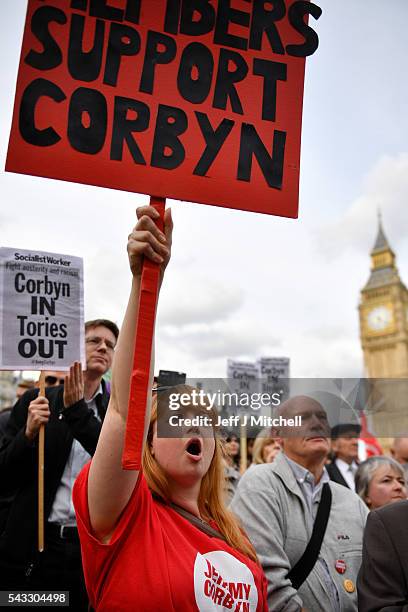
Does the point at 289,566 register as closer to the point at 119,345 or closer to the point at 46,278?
the point at 119,345

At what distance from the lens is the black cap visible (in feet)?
8.95

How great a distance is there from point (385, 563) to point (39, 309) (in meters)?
2.22

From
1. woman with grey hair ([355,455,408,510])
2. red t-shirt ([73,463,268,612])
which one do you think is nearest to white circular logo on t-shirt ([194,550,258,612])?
red t-shirt ([73,463,268,612])

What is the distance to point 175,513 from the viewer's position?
1771mm

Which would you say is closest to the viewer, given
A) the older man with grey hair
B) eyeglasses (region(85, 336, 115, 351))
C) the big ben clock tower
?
the older man with grey hair

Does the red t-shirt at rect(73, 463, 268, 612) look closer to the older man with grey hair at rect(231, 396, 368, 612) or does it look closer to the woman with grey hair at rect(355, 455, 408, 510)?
the older man with grey hair at rect(231, 396, 368, 612)

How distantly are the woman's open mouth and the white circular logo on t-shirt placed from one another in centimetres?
32

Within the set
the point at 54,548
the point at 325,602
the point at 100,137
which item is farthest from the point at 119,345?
the point at 54,548

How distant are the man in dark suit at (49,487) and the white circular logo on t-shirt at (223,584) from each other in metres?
1.49

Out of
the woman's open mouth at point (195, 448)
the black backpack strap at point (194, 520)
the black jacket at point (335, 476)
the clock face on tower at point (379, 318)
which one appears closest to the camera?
the black backpack strap at point (194, 520)

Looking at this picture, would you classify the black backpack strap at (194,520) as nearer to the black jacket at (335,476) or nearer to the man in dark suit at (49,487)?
the man in dark suit at (49,487)

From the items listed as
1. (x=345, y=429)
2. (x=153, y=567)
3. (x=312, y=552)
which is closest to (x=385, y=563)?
(x=312, y=552)

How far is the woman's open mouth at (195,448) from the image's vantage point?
191 cm

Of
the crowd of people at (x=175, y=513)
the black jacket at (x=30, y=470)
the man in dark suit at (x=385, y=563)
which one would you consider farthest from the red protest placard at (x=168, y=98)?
the black jacket at (x=30, y=470)
